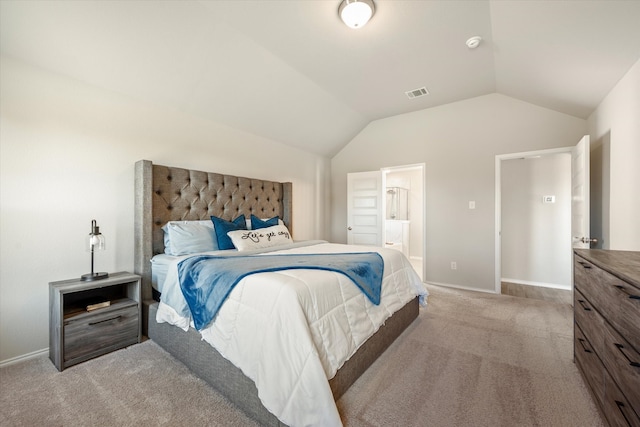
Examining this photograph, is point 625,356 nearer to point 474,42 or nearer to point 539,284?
point 474,42

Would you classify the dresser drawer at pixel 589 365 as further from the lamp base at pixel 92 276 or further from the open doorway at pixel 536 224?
the lamp base at pixel 92 276

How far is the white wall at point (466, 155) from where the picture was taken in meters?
3.64

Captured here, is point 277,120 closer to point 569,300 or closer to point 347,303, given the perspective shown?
point 347,303

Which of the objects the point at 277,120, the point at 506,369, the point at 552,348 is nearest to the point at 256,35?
the point at 277,120

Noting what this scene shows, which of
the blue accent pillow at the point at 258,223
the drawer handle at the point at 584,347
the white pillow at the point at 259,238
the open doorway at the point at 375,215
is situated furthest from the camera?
the open doorway at the point at 375,215

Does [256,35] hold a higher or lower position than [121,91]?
higher

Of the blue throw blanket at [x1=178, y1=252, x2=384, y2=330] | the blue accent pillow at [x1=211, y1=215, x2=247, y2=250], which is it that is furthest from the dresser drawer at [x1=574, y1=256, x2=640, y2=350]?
the blue accent pillow at [x1=211, y1=215, x2=247, y2=250]

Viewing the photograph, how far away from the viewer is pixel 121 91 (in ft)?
8.35

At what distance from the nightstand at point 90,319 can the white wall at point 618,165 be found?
405cm

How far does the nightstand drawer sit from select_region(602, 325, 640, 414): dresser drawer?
9.99 ft

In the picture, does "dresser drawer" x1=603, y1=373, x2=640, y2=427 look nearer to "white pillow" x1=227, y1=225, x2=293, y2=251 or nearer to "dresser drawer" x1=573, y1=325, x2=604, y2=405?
"dresser drawer" x1=573, y1=325, x2=604, y2=405

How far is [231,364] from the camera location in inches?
62.1

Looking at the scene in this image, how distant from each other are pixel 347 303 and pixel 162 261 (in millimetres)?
1757

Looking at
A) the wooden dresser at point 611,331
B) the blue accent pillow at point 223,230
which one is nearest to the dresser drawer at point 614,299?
the wooden dresser at point 611,331
